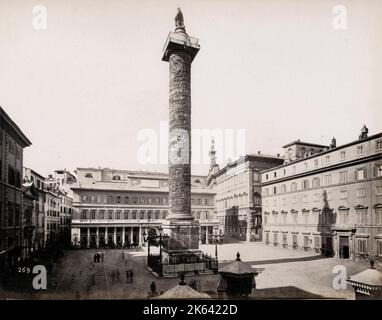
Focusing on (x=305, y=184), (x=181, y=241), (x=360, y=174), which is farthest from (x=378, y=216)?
(x=181, y=241)

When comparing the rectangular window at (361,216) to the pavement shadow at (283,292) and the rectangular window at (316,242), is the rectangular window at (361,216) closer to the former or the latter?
the rectangular window at (316,242)

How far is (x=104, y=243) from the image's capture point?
3978 centimetres

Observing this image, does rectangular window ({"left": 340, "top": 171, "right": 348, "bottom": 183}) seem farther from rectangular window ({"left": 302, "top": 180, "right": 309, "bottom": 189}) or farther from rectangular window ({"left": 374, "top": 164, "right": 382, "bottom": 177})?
rectangular window ({"left": 302, "top": 180, "right": 309, "bottom": 189})

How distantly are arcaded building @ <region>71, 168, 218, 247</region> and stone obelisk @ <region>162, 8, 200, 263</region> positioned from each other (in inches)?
663

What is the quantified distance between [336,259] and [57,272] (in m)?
20.5

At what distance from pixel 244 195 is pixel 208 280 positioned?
77.7 feet

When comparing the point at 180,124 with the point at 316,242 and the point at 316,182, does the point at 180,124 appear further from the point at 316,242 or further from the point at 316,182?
the point at 316,242

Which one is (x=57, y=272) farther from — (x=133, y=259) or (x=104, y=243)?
(x=104, y=243)

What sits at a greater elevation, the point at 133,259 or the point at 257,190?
the point at 257,190

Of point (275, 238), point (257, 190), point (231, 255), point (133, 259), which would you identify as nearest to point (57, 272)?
point (133, 259)

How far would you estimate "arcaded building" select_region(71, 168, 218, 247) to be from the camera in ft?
132
